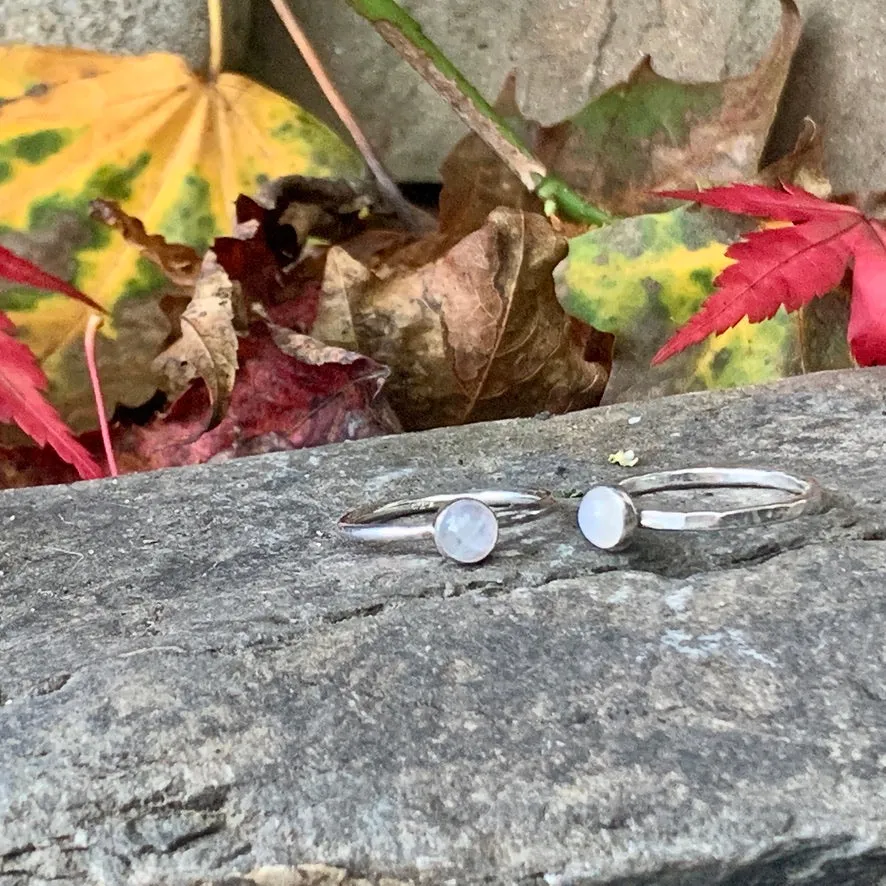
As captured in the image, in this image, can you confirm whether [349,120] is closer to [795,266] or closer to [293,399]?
[293,399]

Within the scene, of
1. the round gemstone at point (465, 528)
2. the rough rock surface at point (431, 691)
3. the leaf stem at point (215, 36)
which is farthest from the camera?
the leaf stem at point (215, 36)

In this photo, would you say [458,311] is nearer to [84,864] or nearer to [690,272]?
[690,272]

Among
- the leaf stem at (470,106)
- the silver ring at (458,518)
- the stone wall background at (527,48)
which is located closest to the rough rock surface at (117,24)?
the stone wall background at (527,48)

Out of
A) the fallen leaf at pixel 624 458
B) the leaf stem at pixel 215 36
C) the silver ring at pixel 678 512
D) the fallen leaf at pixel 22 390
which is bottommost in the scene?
the fallen leaf at pixel 624 458

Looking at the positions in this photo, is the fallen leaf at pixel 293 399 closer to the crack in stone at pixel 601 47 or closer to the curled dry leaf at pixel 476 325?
the curled dry leaf at pixel 476 325

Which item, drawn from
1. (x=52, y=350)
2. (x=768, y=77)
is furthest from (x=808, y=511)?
(x=52, y=350)

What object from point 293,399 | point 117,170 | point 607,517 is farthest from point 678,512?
point 117,170

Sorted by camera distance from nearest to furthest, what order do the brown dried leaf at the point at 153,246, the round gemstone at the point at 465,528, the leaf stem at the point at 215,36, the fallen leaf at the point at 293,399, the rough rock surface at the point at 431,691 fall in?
the rough rock surface at the point at 431,691
the round gemstone at the point at 465,528
the fallen leaf at the point at 293,399
the brown dried leaf at the point at 153,246
the leaf stem at the point at 215,36
